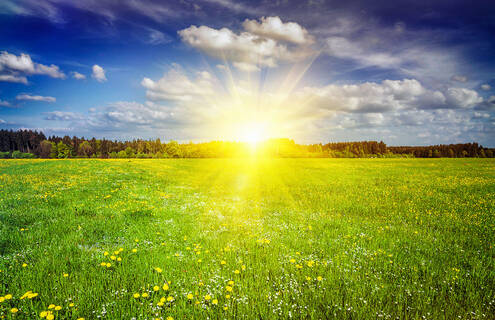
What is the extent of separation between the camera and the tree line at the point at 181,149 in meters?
135

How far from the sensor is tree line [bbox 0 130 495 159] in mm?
135125

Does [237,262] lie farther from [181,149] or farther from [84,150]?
[84,150]

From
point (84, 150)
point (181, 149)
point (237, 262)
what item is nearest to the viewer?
point (237, 262)

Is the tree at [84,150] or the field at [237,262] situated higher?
the tree at [84,150]

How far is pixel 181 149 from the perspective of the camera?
465 feet

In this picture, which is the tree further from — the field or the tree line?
the field

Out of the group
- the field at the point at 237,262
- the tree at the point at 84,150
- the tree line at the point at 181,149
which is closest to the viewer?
the field at the point at 237,262

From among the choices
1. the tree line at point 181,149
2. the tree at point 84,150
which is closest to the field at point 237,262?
the tree line at point 181,149

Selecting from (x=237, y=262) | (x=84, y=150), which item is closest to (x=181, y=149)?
(x=84, y=150)

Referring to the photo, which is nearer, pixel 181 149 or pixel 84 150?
pixel 181 149

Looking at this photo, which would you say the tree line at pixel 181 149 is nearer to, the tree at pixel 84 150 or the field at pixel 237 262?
the tree at pixel 84 150

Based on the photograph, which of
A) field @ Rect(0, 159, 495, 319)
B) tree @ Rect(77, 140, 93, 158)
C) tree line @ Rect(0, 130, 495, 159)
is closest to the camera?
field @ Rect(0, 159, 495, 319)

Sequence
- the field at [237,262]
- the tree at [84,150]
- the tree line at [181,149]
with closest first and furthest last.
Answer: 1. the field at [237,262]
2. the tree line at [181,149]
3. the tree at [84,150]

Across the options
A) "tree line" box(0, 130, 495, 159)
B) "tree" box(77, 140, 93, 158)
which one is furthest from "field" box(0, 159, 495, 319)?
"tree" box(77, 140, 93, 158)
